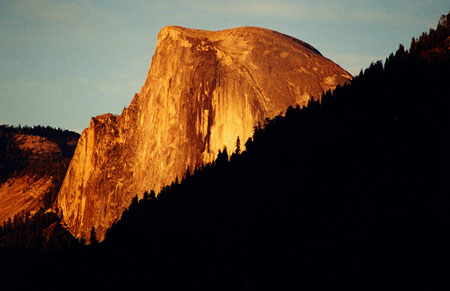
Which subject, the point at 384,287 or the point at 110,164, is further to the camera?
the point at 110,164

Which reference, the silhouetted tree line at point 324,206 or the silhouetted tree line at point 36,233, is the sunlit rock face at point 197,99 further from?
the silhouetted tree line at point 36,233

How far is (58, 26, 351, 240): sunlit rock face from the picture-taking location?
128m

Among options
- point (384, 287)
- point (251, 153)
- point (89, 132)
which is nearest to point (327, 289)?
point (384, 287)

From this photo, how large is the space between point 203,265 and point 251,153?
32.6 m

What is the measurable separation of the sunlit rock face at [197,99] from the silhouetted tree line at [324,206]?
30.7 feet

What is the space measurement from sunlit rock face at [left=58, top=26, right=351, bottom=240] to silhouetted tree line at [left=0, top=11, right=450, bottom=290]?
368 inches

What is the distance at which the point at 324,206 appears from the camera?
241 feet

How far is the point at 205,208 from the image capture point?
333ft

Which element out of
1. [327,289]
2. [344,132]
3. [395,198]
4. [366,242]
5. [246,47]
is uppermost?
[246,47]

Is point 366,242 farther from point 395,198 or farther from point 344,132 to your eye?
point 344,132

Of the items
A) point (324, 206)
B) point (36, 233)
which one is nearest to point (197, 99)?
point (324, 206)

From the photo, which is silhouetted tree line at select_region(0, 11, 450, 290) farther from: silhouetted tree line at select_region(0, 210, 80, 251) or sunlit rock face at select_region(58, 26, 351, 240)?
silhouetted tree line at select_region(0, 210, 80, 251)

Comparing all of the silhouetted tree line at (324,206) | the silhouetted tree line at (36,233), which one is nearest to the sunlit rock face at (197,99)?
the silhouetted tree line at (324,206)

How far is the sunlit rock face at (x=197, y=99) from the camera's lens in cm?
12794
